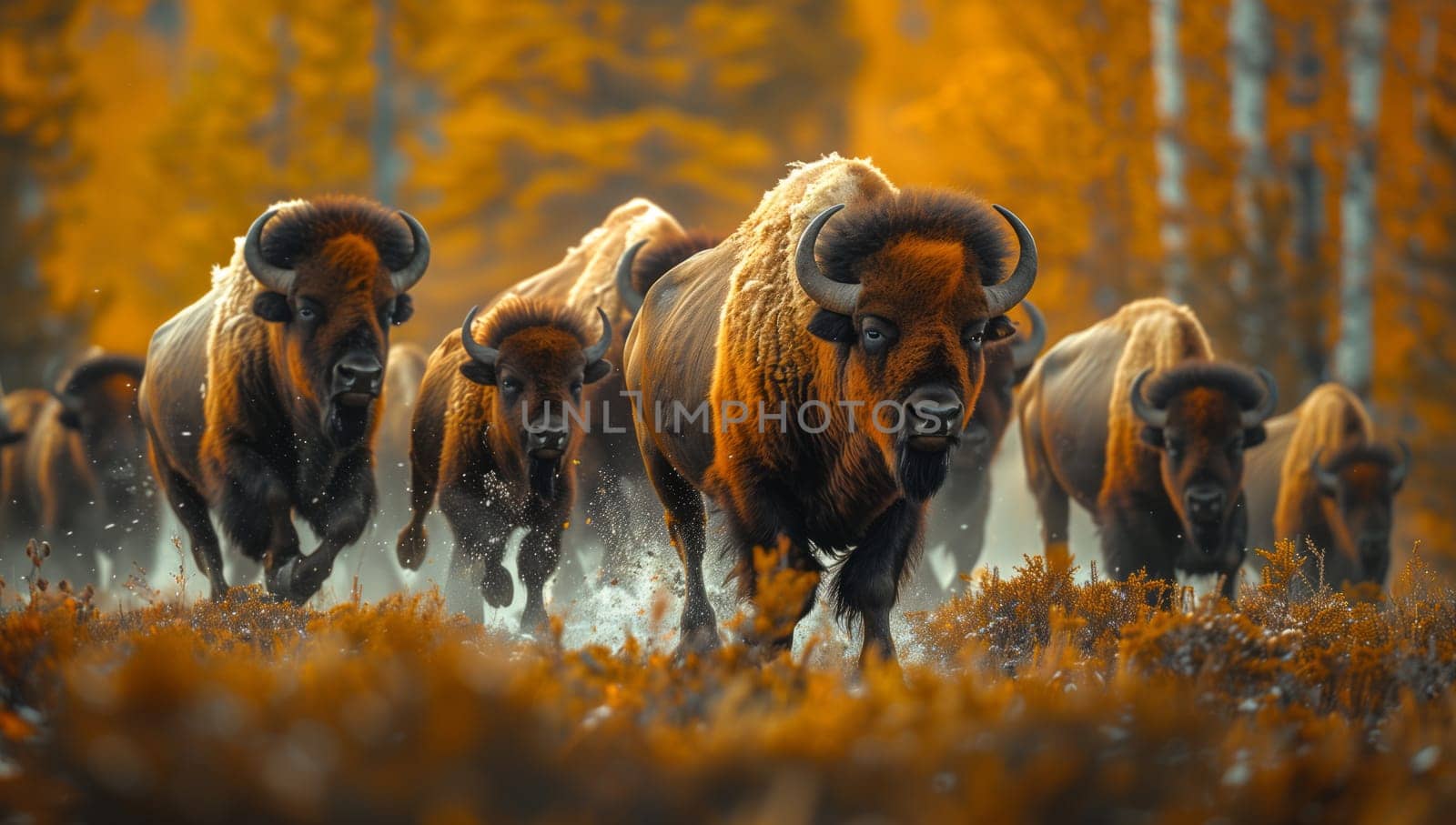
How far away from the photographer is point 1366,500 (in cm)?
1082

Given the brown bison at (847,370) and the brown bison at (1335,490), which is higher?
the brown bison at (847,370)

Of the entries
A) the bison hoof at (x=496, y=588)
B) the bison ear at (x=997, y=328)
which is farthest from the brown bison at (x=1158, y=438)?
the bison hoof at (x=496, y=588)

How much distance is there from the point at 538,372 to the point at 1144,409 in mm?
4068

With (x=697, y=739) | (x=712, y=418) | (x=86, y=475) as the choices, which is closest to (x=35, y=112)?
(x=86, y=475)

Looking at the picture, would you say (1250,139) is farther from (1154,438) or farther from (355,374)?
(355,374)

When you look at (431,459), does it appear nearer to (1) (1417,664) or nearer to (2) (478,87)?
(1) (1417,664)

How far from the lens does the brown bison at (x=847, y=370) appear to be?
205 inches

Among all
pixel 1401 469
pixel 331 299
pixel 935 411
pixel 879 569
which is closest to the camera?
pixel 935 411

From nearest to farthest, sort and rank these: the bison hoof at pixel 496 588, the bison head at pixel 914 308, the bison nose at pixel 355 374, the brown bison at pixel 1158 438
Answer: the bison head at pixel 914 308 < the bison nose at pixel 355 374 < the bison hoof at pixel 496 588 < the brown bison at pixel 1158 438

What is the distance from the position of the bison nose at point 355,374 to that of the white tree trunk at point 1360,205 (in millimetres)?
11301

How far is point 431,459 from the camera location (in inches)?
335

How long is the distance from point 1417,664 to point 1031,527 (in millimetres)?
10117

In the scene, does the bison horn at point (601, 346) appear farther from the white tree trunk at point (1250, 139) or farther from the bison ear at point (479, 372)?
the white tree trunk at point (1250, 139)

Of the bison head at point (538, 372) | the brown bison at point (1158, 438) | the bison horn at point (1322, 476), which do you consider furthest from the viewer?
the bison horn at point (1322, 476)
